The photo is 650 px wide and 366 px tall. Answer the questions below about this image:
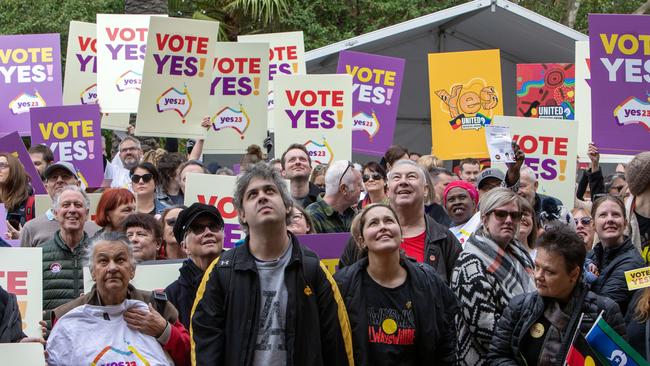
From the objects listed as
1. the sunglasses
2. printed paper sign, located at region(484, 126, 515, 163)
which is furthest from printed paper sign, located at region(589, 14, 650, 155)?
the sunglasses

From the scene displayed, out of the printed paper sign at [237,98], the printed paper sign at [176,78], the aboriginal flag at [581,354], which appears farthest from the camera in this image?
the printed paper sign at [237,98]

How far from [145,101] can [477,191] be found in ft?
12.8

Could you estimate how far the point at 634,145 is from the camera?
9.84 metres

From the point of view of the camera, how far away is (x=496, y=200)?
6.72 meters

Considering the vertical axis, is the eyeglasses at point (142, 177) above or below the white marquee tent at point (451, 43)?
below

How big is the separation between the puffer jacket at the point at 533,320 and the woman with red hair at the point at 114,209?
2905 millimetres

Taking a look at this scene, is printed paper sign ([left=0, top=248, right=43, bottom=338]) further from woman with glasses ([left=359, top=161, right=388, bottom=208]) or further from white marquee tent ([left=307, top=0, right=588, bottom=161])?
white marquee tent ([left=307, top=0, right=588, bottom=161])

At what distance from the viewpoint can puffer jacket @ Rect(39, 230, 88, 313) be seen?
287 inches

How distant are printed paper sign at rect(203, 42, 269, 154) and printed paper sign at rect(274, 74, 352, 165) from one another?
0.47m

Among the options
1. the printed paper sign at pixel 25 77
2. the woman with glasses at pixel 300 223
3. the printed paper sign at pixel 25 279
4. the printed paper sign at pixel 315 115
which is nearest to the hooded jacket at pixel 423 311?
the woman with glasses at pixel 300 223

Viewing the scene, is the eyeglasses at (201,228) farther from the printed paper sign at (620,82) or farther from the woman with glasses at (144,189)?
the printed paper sign at (620,82)

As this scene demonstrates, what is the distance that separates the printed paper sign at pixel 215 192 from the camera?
8.58 meters

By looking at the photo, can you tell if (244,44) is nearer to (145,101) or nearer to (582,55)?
(145,101)

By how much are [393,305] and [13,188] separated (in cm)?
426
